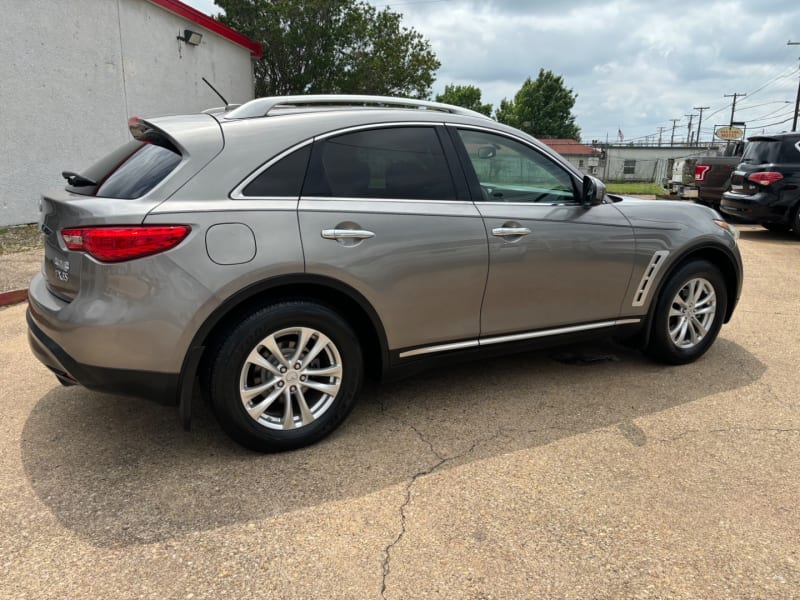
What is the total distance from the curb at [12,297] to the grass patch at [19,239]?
2.56m

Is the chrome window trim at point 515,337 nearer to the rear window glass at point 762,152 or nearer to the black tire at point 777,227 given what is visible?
the rear window glass at point 762,152

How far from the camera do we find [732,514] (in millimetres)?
2502

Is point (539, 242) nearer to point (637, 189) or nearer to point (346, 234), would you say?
point (346, 234)

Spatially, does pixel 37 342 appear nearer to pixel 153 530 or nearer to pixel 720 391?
pixel 153 530

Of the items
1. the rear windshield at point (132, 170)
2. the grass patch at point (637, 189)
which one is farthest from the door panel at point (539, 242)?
the grass patch at point (637, 189)

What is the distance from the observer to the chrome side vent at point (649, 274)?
388cm

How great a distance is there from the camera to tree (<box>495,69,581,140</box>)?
65625 mm

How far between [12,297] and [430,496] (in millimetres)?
5188

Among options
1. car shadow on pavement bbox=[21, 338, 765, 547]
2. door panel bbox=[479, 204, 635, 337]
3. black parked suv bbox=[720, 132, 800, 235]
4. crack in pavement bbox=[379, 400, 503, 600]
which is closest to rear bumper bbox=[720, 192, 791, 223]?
black parked suv bbox=[720, 132, 800, 235]

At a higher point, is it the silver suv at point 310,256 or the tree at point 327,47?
the tree at point 327,47

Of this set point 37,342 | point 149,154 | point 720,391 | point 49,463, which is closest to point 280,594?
point 49,463

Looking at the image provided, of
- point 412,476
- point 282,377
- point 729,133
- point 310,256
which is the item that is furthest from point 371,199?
point 729,133

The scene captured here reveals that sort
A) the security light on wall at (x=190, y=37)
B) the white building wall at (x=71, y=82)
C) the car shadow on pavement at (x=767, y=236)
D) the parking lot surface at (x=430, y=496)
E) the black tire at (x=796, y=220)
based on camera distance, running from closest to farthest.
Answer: the parking lot surface at (x=430, y=496), the white building wall at (x=71, y=82), the black tire at (x=796, y=220), the car shadow on pavement at (x=767, y=236), the security light on wall at (x=190, y=37)

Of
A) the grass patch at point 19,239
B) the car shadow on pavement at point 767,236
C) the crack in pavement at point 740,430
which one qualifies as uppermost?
the car shadow on pavement at point 767,236
